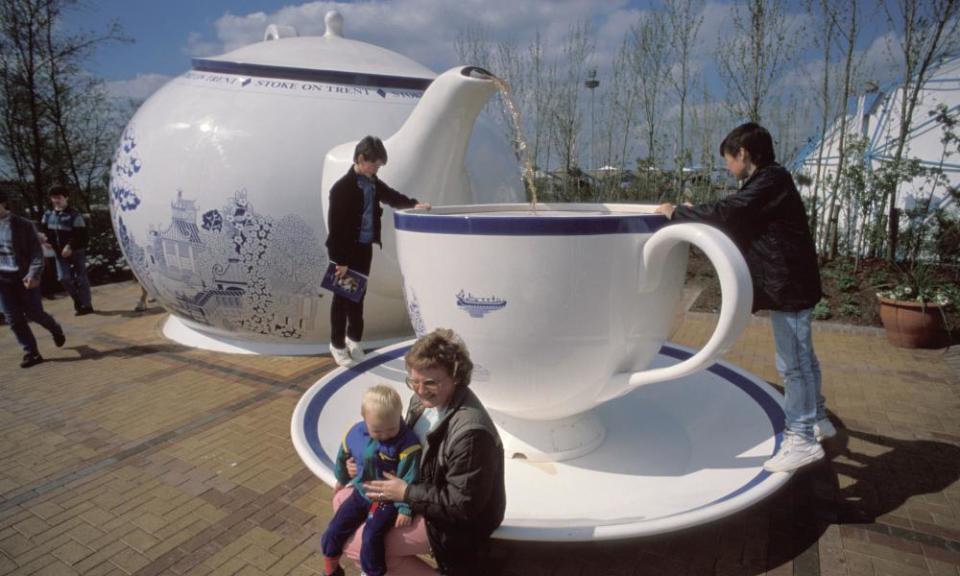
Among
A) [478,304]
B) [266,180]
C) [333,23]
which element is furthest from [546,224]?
[333,23]

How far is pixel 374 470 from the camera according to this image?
159 cm

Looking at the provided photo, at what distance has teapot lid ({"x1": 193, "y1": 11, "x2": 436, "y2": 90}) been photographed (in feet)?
13.3

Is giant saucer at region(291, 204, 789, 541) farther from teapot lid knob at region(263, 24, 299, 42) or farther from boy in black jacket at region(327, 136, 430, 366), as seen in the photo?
teapot lid knob at region(263, 24, 299, 42)

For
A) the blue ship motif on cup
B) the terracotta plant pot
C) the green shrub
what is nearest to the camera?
the blue ship motif on cup

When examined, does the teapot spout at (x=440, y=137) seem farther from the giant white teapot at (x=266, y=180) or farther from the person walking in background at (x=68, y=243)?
the person walking in background at (x=68, y=243)

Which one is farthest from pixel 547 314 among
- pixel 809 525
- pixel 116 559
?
pixel 116 559

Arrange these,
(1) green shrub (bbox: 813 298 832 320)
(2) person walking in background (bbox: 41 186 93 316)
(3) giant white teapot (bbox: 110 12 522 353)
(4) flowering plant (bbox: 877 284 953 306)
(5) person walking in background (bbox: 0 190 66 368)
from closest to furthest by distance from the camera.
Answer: (3) giant white teapot (bbox: 110 12 522 353), (5) person walking in background (bbox: 0 190 66 368), (4) flowering plant (bbox: 877 284 953 306), (1) green shrub (bbox: 813 298 832 320), (2) person walking in background (bbox: 41 186 93 316)

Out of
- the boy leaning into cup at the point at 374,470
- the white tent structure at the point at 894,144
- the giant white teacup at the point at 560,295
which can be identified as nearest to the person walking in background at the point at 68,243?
the giant white teacup at the point at 560,295

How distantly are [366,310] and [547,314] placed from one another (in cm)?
267

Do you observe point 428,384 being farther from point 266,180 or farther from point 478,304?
point 266,180

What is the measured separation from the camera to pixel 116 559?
1985mm

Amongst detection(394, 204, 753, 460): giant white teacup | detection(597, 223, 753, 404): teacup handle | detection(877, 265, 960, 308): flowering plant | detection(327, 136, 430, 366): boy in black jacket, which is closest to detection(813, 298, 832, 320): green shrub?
detection(877, 265, 960, 308): flowering plant

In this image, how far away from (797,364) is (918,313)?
3424 mm

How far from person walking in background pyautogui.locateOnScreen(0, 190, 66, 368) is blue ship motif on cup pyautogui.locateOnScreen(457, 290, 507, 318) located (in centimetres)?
418
